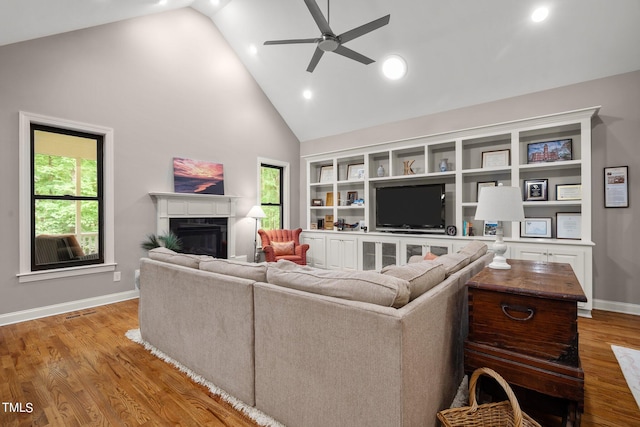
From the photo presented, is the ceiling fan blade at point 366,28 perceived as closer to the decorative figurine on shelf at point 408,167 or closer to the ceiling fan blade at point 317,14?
the ceiling fan blade at point 317,14

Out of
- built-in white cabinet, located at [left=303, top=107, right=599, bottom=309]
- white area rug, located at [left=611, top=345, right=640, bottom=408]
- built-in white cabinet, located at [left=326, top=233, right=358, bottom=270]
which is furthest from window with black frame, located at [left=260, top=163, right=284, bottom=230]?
white area rug, located at [left=611, top=345, right=640, bottom=408]

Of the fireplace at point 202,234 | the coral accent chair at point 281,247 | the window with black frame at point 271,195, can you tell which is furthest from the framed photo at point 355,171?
the fireplace at point 202,234

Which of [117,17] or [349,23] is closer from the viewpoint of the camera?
[117,17]

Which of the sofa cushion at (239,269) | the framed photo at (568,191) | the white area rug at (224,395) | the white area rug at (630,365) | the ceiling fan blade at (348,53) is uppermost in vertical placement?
the ceiling fan blade at (348,53)

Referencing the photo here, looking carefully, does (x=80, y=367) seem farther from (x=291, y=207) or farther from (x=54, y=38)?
(x=291, y=207)

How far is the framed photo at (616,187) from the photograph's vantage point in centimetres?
355

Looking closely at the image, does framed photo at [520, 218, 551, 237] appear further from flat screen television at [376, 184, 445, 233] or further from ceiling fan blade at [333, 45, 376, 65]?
ceiling fan blade at [333, 45, 376, 65]

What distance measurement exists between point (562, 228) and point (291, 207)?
15.2ft

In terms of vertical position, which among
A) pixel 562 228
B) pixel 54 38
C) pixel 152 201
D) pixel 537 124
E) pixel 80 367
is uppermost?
pixel 54 38

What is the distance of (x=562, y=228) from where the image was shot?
3.88 metres

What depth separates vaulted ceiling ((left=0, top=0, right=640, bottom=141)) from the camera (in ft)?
10.8

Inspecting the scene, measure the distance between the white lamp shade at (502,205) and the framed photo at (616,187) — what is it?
2.54 meters

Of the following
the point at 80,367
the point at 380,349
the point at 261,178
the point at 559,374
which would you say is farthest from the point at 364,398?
the point at 261,178

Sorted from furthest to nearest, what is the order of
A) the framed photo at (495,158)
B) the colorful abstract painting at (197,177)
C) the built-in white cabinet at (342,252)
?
the built-in white cabinet at (342,252) → the colorful abstract painting at (197,177) → the framed photo at (495,158)
